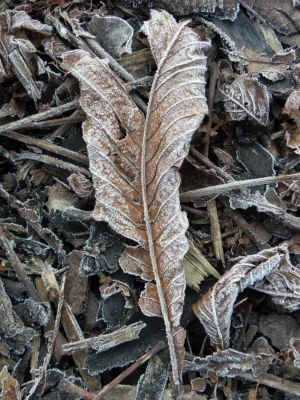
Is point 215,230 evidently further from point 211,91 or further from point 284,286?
point 211,91

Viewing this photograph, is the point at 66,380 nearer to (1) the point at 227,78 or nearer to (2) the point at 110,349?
(2) the point at 110,349

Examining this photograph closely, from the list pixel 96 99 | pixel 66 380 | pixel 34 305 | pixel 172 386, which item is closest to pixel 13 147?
pixel 96 99

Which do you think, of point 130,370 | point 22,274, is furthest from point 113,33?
point 130,370

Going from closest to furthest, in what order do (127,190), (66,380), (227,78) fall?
(66,380) < (127,190) < (227,78)

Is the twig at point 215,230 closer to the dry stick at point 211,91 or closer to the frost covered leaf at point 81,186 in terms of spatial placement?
the dry stick at point 211,91

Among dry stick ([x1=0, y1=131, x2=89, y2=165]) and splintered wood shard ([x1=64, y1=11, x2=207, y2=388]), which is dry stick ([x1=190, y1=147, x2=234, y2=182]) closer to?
splintered wood shard ([x1=64, y1=11, x2=207, y2=388])

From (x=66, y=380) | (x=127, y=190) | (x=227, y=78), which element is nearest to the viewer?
(x=66, y=380)

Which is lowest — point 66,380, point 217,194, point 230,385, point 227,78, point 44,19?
point 230,385
